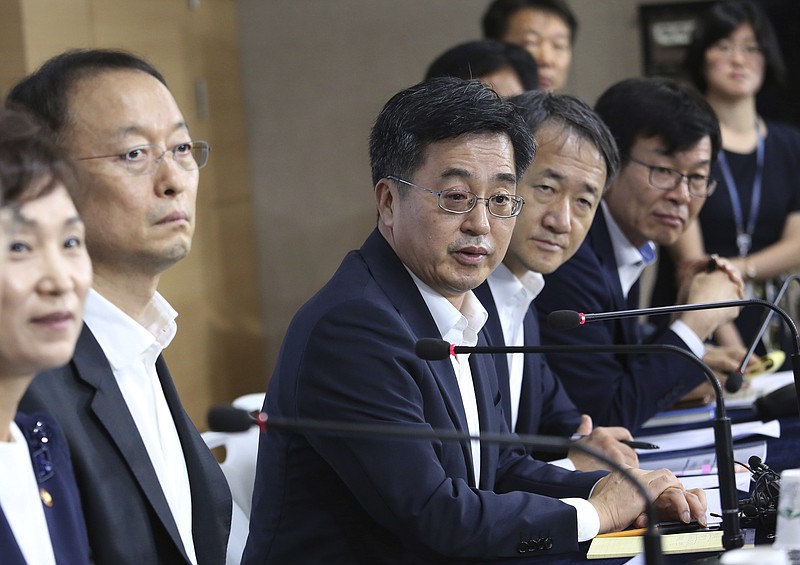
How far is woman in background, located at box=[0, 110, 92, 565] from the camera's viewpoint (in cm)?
137

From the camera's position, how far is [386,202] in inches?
86.4

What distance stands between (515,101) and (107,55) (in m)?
1.15

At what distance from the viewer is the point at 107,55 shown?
6.28 feet

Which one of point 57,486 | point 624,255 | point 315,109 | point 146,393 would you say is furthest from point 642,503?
point 315,109

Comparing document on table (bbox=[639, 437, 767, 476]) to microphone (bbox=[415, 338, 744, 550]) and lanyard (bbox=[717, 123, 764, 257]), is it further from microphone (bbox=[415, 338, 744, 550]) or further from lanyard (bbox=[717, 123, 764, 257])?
lanyard (bbox=[717, 123, 764, 257])

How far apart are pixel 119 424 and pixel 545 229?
126 cm

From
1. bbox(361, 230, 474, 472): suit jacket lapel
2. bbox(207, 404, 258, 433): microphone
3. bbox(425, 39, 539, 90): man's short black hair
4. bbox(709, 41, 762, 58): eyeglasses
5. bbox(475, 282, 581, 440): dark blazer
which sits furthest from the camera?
bbox(709, 41, 762, 58): eyeglasses

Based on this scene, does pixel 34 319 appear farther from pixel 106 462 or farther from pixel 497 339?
pixel 497 339

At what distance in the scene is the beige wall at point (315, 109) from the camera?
579 centimetres

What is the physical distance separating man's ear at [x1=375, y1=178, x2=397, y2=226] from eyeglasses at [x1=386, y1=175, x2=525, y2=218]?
0.02m

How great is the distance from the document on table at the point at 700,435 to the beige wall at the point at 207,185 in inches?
92.4

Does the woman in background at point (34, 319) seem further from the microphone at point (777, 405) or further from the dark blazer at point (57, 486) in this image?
the microphone at point (777, 405)

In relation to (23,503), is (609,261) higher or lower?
higher

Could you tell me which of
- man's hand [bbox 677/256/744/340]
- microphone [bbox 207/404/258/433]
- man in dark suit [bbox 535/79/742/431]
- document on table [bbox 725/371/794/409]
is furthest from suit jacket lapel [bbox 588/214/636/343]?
microphone [bbox 207/404/258/433]
